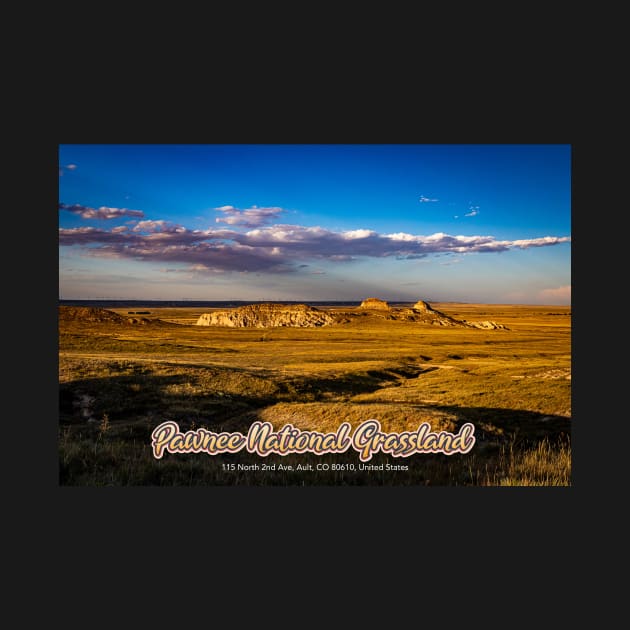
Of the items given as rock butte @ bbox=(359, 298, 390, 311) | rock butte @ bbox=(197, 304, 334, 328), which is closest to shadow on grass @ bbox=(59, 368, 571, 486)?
rock butte @ bbox=(197, 304, 334, 328)

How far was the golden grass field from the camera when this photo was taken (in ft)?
21.5

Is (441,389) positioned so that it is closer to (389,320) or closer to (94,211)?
(389,320)

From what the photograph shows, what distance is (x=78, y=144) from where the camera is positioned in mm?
7160

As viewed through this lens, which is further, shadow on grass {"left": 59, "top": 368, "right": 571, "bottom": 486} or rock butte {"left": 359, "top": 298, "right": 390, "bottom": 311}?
rock butte {"left": 359, "top": 298, "right": 390, "bottom": 311}

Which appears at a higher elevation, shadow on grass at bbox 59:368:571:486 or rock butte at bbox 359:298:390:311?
rock butte at bbox 359:298:390:311

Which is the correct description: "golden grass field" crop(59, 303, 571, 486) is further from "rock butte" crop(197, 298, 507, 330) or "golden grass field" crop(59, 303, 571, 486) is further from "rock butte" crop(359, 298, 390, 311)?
"rock butte" crop(359, 298, 390, 311)

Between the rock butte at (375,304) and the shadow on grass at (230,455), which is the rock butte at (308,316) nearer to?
the rock butte at (375,304)

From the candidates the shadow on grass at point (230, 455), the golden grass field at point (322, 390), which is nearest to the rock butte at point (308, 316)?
the golden grass field at point (322, 390)

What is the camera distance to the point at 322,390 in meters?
8.84

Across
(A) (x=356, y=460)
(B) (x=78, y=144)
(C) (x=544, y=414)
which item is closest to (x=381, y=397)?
(A) (x=356, y=460)

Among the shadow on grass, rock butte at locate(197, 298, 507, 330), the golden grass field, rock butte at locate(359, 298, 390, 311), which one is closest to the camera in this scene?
the shadow on grass

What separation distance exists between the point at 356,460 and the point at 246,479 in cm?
186

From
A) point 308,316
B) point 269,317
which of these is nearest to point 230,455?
point 269,317

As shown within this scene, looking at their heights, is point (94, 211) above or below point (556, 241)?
above
